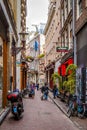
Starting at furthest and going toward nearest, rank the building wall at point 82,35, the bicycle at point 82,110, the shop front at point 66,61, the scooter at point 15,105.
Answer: the shop front at point 66,61, the building wall at point 82,35, the bicycle at point 82,110, the scooter at point 15,105

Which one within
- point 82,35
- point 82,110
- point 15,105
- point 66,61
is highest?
point 82,35

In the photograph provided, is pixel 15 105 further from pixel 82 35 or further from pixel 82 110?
pixel 82 35

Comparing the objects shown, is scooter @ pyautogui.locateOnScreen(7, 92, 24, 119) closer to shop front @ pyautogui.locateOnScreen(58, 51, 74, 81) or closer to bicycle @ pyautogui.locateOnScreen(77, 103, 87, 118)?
bicycle @ pyautogui.locateOnScreen(77, 103, 87, 118)

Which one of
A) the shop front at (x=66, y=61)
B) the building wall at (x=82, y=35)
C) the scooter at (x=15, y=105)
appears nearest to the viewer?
the scooter at (x=15, y=105)

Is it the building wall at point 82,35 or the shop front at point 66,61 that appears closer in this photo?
the building wall at point 82,35

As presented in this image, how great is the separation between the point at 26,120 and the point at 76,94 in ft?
13.3

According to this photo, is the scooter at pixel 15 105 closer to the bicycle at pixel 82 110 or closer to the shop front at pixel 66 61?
the bicycle at pixel 82 110

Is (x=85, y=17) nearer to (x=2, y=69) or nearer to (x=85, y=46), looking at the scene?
(x=85, y=46)

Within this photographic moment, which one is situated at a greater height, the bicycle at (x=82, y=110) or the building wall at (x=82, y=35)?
the building wall at (x=82, y=35)

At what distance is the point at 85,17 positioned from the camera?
18.5 metres

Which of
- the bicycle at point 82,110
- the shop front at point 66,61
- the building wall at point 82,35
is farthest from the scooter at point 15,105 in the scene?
the shop front at point 66,61

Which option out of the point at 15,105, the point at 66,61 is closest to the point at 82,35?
the point at 15,105

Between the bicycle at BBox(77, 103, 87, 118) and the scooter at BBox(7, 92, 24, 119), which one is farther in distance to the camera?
the bicycle at BBox(77, 103, 87, 118)

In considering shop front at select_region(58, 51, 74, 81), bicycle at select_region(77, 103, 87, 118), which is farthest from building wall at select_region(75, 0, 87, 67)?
bicycle at select_region(77, 103, 87, 118)
